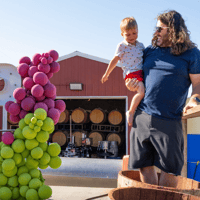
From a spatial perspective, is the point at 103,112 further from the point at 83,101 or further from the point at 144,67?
the point at 144,67

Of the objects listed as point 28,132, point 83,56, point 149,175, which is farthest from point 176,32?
point 83,56

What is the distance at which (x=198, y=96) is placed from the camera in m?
1.51

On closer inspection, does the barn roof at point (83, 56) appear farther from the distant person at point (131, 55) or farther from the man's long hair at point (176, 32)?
the man's long hair at point (176, 32)

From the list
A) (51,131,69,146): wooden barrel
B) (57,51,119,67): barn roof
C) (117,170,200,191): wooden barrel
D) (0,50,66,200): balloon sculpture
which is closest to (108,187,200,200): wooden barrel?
(117,170,200,191): wooden barrel

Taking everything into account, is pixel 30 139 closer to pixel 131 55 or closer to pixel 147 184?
pixel 131 55

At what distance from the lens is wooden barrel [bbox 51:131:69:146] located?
1204cm

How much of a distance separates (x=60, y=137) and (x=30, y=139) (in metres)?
10.1

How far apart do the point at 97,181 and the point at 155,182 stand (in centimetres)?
457

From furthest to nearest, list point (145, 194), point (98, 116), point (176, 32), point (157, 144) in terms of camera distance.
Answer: point (98, 116) → point (176, 32) → point (157, 144) → point (145, 194)

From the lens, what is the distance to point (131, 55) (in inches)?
73.9

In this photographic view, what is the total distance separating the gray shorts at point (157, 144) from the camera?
1.45 m

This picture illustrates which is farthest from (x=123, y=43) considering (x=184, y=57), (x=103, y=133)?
(x=103, y=133)

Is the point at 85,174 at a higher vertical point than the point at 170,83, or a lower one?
lower

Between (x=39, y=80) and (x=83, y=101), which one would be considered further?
(x=83, y=101)
